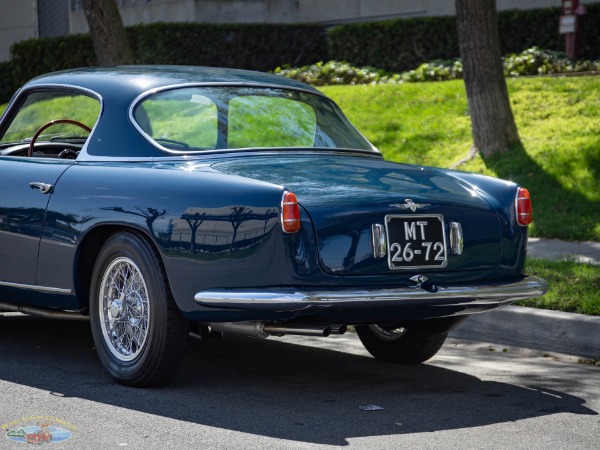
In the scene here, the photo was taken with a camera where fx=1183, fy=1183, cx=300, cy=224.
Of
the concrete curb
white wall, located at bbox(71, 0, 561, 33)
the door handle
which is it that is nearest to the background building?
white wall, located at bbox(71, 0, 561, 33)

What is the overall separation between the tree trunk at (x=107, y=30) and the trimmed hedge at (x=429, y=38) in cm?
686

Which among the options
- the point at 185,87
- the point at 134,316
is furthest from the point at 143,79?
the point at 134,316

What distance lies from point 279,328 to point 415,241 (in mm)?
774

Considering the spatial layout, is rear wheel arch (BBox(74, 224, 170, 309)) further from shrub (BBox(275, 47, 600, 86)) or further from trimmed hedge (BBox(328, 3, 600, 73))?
trimmed hedge (BBox(328, 3, 600, 73))

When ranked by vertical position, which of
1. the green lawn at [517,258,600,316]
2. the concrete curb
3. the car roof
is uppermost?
the car roof

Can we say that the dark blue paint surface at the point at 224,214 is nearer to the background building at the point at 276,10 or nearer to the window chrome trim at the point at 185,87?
the window chrome trim at the point at 185,87

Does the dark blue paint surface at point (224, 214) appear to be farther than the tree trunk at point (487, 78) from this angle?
No

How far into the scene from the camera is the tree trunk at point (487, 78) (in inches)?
525

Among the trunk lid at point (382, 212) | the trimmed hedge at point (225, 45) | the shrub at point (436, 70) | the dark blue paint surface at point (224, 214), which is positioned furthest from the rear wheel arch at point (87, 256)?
the trimmed hedge at point (225, 45)

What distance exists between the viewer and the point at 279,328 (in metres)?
5.64

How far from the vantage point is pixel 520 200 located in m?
6.23

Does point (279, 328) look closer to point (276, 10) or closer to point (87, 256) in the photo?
point (87, 256)

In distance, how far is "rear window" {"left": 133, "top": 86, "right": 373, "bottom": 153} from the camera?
6352 mm

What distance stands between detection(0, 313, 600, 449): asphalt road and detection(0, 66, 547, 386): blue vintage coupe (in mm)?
297
